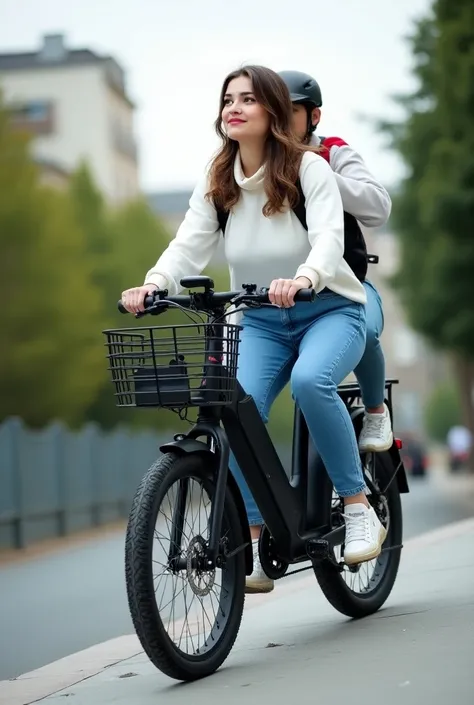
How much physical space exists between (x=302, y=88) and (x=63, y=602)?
5.56 metres

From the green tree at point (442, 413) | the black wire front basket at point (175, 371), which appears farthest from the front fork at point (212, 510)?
the green tree at point (442, 413)

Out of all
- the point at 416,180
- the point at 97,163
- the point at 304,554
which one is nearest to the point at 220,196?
the point at 304,554

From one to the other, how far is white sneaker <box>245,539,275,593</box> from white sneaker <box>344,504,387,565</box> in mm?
292

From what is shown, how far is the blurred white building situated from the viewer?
247 feet

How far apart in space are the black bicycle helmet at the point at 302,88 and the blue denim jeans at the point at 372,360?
718mm

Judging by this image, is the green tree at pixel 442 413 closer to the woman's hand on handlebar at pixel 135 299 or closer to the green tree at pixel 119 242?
the green tree at pixel 119 242

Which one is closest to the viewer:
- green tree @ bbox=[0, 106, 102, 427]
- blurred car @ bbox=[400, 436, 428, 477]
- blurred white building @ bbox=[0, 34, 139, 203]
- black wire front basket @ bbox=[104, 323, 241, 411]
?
black wire front basket @ bbox=[104, 323, 241, 411]

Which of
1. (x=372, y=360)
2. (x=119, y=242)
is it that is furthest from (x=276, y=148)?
(x=119, y=242)

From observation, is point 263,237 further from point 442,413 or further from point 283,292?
point 442,413

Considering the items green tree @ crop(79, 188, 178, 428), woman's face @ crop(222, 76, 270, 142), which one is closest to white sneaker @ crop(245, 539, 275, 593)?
woman's face @ crop(222, 76, 270, 142)

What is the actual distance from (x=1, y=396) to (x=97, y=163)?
4630 centimetres

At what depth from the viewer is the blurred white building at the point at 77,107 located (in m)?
75.4

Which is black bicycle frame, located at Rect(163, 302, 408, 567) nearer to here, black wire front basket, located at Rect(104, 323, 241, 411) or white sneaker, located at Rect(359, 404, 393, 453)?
black wire front basket, located at Rect(104, 323, 241, 411)

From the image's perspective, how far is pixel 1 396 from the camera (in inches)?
1164
